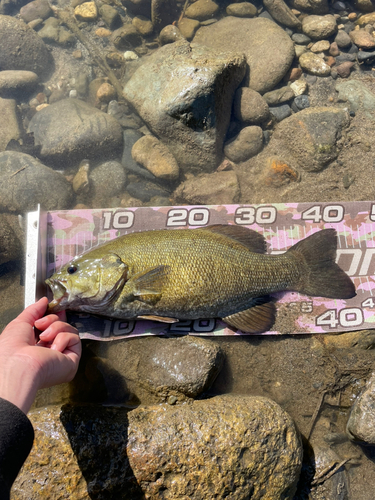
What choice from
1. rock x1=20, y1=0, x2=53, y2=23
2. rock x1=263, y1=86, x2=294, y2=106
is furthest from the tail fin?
rock x1=20, y1=0, x2=53, y2=23

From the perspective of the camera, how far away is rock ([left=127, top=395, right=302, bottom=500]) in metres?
3.12

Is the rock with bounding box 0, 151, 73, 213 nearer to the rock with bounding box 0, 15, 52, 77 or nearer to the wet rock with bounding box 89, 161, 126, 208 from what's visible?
the wet rock with bounding box 89, 161, 126, 208

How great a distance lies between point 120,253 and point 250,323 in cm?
190

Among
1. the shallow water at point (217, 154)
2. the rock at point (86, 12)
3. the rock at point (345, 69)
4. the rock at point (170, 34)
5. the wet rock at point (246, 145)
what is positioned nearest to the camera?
the shallow water at point (217, 154)

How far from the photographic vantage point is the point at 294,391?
4.34 meters

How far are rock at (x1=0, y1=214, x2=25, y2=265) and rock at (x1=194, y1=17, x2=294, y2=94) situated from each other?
179 inches

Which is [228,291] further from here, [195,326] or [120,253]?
[120,253]

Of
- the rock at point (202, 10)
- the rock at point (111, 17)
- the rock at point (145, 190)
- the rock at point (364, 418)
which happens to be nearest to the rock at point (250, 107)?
the rock at point (145, 190)

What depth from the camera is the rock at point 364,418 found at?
3.88m

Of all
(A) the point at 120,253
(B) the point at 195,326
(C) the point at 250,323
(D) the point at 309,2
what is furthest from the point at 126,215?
(D) the point at 309,2

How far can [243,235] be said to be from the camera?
454 centimetres

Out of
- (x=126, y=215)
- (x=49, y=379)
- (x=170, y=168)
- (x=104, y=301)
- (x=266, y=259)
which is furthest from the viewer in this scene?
(x=170, y=168)

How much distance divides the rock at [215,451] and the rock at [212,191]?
2.94 m

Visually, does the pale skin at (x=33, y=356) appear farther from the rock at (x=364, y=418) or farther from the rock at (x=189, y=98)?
the rock at (x=364, y=418)
